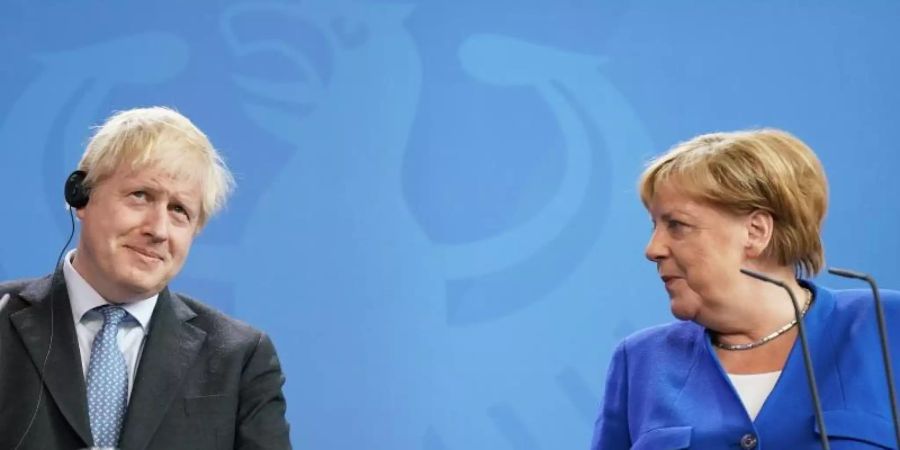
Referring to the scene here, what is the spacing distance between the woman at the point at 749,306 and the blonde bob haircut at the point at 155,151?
82 cm

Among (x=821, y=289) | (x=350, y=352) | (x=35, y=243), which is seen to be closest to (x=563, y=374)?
(x=350, y=352)

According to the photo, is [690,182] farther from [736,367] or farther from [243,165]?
[243,165]

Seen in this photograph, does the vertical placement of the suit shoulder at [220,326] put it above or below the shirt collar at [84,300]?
below

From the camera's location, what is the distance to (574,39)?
3.46 meters

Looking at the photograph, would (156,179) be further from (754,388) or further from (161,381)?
(754,388)

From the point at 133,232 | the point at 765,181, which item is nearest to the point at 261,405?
the point at 133,232

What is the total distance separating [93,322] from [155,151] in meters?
0.33

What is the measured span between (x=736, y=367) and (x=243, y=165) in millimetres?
1516

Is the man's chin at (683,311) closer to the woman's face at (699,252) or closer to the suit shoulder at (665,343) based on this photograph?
the woman's face at (699,252)

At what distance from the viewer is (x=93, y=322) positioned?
2338mm

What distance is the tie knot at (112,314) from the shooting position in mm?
2324

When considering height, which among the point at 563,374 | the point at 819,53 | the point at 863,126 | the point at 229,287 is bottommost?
the point at 563,374

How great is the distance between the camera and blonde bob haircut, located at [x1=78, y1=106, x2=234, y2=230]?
7.59ft

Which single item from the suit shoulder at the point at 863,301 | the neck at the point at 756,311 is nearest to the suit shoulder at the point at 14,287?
the neck at the point at 756,311
